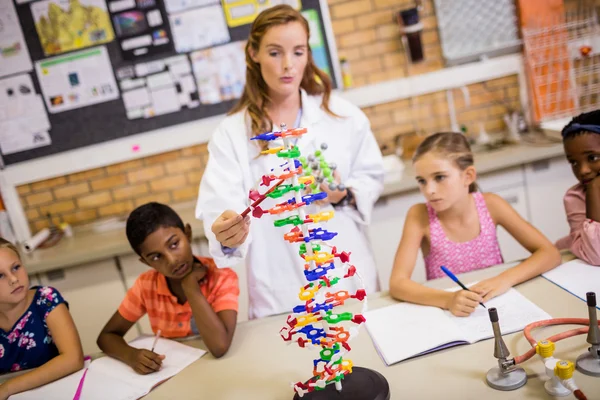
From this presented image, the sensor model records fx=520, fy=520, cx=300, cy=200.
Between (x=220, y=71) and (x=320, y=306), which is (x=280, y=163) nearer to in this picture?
(x=320, y=306)

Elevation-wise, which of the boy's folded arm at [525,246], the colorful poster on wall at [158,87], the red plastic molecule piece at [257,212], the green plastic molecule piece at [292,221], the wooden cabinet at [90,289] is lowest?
the wooden cabinet at [90,289]

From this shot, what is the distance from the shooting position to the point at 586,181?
1.55 metres

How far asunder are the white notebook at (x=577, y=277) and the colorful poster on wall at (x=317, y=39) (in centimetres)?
196

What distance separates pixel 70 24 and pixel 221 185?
2000mm

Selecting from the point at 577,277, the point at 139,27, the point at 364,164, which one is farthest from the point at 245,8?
the point at 577,277

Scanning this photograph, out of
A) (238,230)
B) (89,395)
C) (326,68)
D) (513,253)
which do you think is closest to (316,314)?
(238,230)

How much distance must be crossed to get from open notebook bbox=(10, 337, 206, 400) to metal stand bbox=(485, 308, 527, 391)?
2.45ft

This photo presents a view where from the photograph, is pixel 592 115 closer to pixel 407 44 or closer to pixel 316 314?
pixel 316 314

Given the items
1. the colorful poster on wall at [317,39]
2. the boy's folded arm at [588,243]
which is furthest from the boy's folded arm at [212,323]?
the colorful poster on wall at [317,39]

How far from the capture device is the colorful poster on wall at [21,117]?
10.1 ft

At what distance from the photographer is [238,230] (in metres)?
1.21

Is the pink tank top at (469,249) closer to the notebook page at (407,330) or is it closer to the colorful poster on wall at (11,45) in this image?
the notebook page at (407,330)

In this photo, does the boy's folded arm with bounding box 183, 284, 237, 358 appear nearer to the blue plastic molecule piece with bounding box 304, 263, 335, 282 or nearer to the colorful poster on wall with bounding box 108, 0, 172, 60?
the blue plastic molecule piece with bounding box 304, 263, 335, 282

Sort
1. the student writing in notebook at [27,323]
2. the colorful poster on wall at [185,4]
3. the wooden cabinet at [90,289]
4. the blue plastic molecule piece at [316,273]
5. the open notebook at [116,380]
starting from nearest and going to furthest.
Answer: the blue plastic molecule piece at [316,273], the open notebook at [116,380], the student writing in notebook at [27,323], the wooden cabinet at [90,289], the colorful poster on wall at [185,4]
